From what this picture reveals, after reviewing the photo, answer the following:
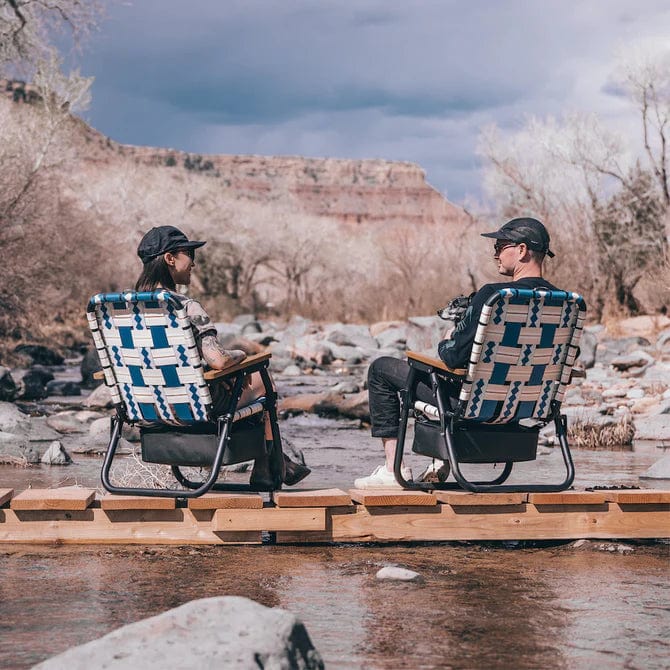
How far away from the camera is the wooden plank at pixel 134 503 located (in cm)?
596

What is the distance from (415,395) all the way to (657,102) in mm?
30654

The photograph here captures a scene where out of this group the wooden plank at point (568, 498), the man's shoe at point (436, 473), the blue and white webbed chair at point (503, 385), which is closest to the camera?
the blue and white webbed chair at point (503, 385)

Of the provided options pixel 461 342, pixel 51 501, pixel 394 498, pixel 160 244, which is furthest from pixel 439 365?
pixel 51 501

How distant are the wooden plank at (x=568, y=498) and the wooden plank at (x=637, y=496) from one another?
5cm

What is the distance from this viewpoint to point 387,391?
21.5 ft

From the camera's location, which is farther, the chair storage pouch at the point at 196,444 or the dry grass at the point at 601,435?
the dry grass at the point at 601,435

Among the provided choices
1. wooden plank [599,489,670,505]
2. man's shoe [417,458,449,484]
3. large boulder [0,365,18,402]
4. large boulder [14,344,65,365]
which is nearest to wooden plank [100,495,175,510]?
man's shoe [417,458,449,484]

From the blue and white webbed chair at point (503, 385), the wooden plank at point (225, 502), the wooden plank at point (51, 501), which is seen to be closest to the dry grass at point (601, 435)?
the blue and white webbed chair at point (503, 385)

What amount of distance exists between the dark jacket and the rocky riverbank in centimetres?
521

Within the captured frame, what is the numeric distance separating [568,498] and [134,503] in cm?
227

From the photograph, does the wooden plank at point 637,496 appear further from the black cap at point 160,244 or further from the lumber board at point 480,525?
the black cap at point 160,244

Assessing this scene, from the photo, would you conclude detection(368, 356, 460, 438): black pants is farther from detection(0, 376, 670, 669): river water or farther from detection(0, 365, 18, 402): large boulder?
detection(0, 365, 18, 402): large boulder

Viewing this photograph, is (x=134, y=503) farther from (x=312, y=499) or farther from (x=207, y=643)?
(x=207, y=643)

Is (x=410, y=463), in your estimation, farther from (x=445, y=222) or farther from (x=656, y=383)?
(x=445, y=222)
